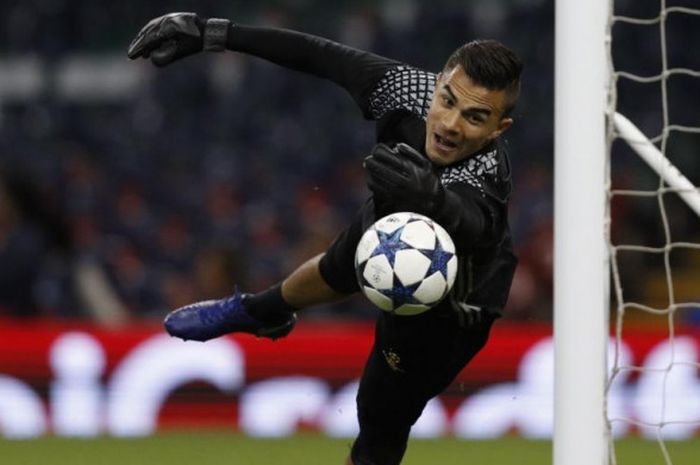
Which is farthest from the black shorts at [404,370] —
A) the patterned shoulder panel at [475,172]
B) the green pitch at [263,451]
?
the green pitch at [263,451]

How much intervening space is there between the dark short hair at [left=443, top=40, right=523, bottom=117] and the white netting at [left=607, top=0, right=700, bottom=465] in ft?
10.5

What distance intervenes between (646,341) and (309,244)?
2795 mm

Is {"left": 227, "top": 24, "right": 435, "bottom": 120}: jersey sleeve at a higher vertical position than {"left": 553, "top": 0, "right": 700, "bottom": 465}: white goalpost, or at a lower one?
higher

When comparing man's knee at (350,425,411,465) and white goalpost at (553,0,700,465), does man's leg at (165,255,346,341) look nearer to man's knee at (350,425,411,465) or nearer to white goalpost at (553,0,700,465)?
man's knee at (350,425,411,465)

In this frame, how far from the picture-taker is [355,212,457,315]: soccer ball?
4871 millimetres

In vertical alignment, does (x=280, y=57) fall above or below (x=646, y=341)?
above

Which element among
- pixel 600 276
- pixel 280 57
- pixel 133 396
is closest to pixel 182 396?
pixel 133 396

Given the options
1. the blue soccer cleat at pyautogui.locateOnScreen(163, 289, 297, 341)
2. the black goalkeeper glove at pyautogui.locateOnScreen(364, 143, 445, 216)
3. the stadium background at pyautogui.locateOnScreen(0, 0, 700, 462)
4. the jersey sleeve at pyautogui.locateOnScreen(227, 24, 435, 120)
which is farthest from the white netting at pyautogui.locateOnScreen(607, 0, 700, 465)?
the black goalkeeper glove at pyautogui.locateOnScreen(364, 143, 445, 216)

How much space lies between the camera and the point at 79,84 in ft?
50.8

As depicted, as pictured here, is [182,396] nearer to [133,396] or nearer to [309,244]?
[133,396]

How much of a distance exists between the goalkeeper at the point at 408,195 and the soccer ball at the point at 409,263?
55 mm

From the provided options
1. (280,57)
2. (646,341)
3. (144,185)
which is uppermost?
(144,185)

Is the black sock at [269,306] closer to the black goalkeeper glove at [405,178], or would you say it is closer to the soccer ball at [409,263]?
the soccer ball at [409,263]

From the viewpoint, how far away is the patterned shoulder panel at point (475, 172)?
5.02m
